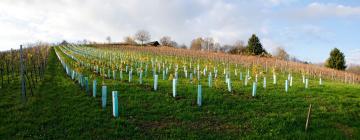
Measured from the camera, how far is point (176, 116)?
9.59m

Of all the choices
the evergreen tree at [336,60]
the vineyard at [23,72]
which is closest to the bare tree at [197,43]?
the evergreen tree at [336,60]

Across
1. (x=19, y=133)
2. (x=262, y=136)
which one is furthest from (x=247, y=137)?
(x=19, y=133)

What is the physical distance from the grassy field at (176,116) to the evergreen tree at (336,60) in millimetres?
35498

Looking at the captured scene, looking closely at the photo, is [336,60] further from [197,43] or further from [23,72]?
[197,43]

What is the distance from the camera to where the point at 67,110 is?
10.1 metres

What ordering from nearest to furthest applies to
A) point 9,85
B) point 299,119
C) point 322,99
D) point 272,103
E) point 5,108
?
1. point 299,119
2. point 5,108
3. point 272,103
4. point 322,99
5. point 9,85

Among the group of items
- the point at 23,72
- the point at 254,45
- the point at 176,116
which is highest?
the point at 254,45

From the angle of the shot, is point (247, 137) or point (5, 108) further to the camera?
point (5, 108)

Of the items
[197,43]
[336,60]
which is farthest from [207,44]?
[336,60]

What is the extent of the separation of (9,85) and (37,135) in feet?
31.1

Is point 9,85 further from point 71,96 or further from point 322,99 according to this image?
point 322,99

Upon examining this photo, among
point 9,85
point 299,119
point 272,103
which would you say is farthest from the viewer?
point 9,85

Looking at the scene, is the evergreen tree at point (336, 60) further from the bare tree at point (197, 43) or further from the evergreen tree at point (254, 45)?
the bare tree at point (197, 43)

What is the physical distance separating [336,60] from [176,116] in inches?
1689
